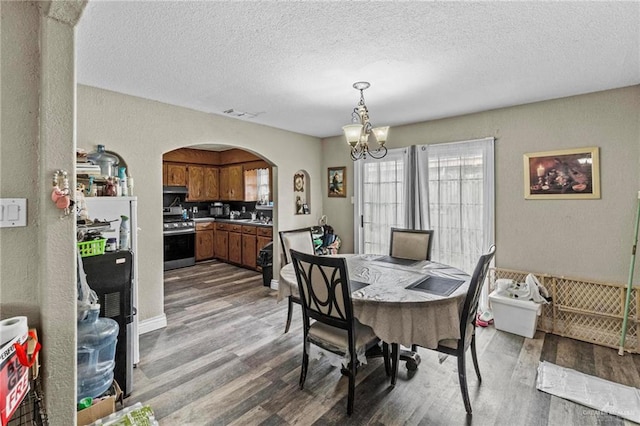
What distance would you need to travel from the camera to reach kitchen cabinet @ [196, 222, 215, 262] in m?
6.36

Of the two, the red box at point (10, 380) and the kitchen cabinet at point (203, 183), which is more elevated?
the kitchen cabinet at point (203, 183)

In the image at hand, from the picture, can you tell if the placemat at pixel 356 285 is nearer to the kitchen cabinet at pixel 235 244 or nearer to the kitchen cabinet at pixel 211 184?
the kitchen cabinet at pixel 235 244

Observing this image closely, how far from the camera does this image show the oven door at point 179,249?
5699mm

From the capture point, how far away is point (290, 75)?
8.41 feet

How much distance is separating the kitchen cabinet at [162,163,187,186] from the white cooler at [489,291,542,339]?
5840 millimetres

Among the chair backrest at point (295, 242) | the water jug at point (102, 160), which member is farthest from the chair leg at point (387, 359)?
the water jug at point (102, 160)

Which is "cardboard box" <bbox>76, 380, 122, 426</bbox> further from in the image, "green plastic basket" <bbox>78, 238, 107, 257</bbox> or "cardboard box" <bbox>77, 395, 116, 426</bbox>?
"green plastic basket" <bbox>78, 238, 107, 257</bbox>

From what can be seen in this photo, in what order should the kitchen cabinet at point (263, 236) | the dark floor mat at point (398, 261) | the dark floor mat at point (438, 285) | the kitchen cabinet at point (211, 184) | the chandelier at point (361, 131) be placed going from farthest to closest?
the kitchen cabinet at point (211, 184) < the kitchen cabinet at point (263, 236) < the dark floor mat at point (398, 261) < the chandelier at point (361, 131) < the dark floor mat at point (438, 285)

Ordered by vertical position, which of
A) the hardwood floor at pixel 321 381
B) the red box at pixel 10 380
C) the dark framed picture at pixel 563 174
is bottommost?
the hardwood floor at pixel 321 381

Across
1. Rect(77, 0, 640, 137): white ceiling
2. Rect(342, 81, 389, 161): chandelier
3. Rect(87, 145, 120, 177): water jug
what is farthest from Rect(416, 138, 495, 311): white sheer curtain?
Rect(87, 145, 120, 177): water jug

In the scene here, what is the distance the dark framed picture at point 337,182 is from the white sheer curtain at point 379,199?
293 mm

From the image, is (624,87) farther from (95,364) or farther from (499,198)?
(95,364)

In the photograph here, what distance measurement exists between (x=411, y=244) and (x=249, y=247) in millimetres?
3410

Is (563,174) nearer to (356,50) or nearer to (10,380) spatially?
(356,50)
